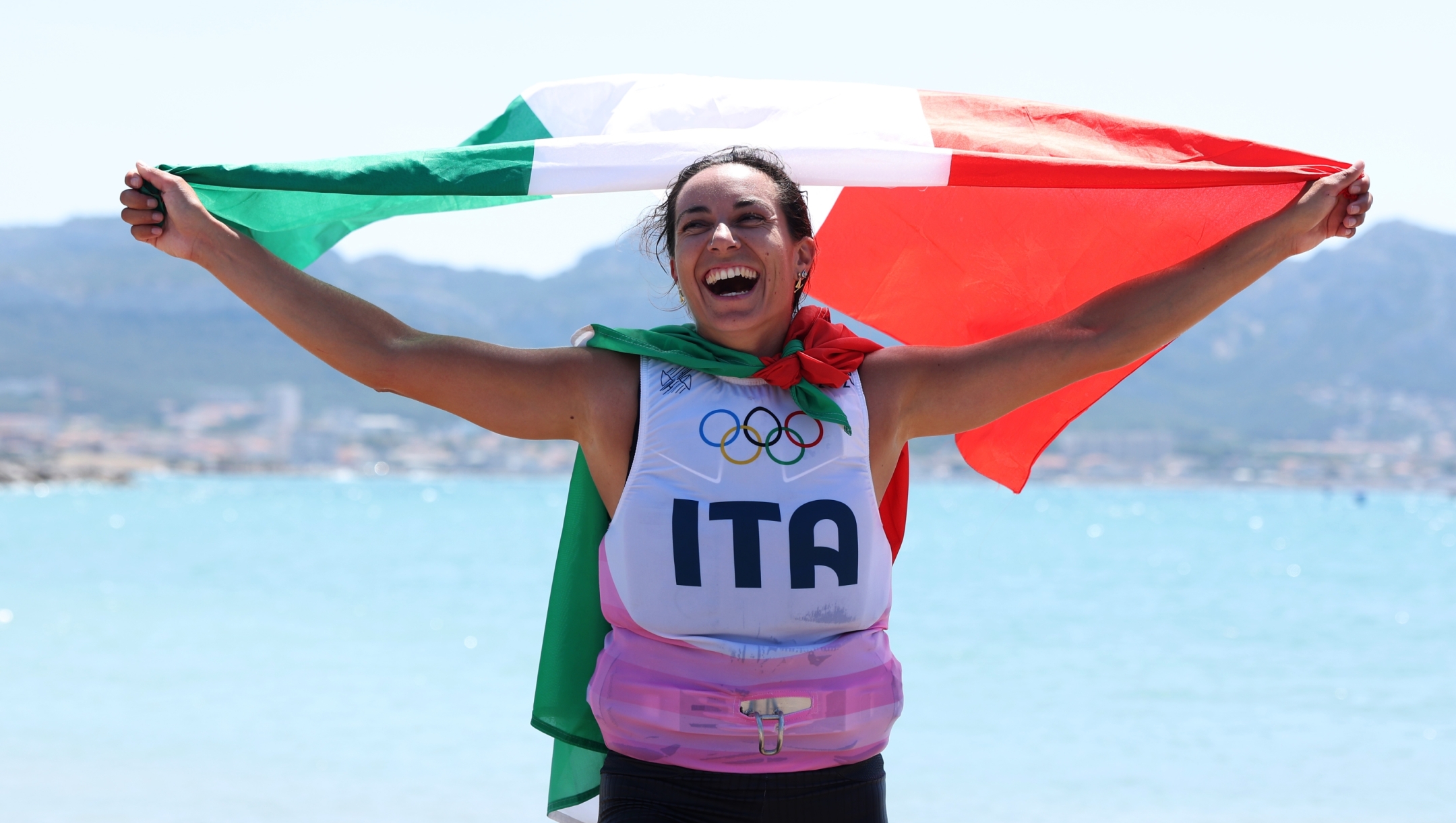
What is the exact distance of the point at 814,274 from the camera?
3.15 m

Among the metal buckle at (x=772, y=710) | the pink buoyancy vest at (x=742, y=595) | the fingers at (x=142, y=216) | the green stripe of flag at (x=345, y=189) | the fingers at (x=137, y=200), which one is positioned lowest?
the metal buckle at (x=772, y=710)

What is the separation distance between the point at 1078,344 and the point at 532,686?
906 cm

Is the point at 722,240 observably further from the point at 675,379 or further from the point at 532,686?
the point at 532,686

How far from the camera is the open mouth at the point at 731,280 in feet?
→ 7.38

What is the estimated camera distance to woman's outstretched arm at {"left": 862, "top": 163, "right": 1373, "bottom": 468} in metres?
2.31

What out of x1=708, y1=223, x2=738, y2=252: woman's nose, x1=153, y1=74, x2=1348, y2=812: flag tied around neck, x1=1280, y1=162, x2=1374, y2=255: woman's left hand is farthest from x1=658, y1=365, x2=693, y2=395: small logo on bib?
x1=1280, y1=162, x2=1374, y2=255: woman's left hand

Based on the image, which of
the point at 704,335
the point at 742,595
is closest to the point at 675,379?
the point at 704,335

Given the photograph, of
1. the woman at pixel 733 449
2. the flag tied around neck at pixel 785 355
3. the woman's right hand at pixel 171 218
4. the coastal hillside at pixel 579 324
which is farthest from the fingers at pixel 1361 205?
the coastal hillside at pixel 579 324

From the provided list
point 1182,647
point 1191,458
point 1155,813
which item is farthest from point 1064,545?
point 1191,458

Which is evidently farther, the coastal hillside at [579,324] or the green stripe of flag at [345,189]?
the coastal hillside at [579,324]

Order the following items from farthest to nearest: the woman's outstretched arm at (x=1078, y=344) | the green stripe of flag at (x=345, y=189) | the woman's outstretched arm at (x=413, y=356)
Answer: the green stripe of flag at (x=345, y=189) → the woman's outstretched arm at (x=1078, y=344) → the woman's outstretched arm at (x=413, y=356)

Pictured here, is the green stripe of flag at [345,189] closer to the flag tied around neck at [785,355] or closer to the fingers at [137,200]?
the fingers at [137,200]

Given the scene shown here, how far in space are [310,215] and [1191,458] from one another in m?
103

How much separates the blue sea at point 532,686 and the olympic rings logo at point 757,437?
5.29 metres
